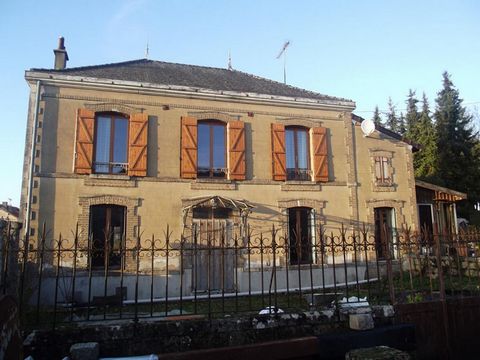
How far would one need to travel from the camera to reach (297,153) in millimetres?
13828

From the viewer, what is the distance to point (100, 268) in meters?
11.1

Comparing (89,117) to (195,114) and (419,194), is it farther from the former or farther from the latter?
(419,194)

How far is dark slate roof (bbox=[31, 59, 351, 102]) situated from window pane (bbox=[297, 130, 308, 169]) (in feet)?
4.70

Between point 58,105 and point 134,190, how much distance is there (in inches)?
138

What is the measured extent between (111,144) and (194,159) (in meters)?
2.71

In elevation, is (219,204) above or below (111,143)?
below

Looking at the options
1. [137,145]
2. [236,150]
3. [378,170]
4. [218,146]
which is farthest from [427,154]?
[137,145]

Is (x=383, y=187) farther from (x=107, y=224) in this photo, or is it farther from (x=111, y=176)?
(x=107, y=224)

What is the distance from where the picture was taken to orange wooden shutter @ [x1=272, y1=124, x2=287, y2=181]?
43.0 ft

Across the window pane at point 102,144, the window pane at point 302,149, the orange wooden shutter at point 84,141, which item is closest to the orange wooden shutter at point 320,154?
the window pane at point 302,149

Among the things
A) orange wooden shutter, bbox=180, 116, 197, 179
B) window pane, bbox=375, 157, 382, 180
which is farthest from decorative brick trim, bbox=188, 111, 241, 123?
window pane, bbox=375, 157, 382, 180

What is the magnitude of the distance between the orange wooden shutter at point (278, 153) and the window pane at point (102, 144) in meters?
5.57

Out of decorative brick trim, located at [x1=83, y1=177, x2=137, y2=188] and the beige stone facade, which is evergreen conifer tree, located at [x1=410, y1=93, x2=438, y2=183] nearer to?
the beige stone facade

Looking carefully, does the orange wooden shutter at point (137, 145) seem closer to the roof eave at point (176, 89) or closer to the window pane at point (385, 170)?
the roof eave at point (176, 89)
